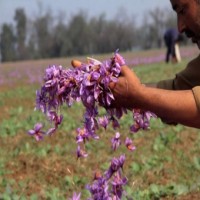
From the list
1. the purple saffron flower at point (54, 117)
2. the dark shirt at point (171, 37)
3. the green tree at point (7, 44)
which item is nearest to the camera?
the purple saffron flower at point (54, 117)

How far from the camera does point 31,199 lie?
16.5 ft

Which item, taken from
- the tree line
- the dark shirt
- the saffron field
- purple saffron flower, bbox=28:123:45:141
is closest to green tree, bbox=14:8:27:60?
the tree line

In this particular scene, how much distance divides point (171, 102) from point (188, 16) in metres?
0.44

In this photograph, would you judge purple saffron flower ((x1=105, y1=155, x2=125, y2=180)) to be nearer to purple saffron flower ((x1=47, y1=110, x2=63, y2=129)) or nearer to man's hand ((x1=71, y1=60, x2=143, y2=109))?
purple saffron flower ((x1=47, y1=110, x2=63, y2=129))

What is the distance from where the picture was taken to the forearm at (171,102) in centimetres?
236

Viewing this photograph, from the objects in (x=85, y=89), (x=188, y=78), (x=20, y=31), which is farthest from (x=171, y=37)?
(x=20, y=31)

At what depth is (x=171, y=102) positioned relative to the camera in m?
2.36

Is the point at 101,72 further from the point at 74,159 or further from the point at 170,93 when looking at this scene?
the point at 74,159

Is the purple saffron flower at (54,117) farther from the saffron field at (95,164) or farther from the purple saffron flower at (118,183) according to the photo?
the saffron field at (95,164)

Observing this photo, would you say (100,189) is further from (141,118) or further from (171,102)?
(171,102)

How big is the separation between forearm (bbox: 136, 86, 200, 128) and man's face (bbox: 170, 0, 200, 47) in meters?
0.35

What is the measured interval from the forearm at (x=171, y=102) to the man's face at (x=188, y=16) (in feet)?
1.16

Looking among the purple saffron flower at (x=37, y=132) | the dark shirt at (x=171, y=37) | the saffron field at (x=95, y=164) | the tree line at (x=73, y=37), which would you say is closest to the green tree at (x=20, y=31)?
the tree line at (x=73, y=37)

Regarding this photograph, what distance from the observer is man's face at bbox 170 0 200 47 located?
2.51 m
